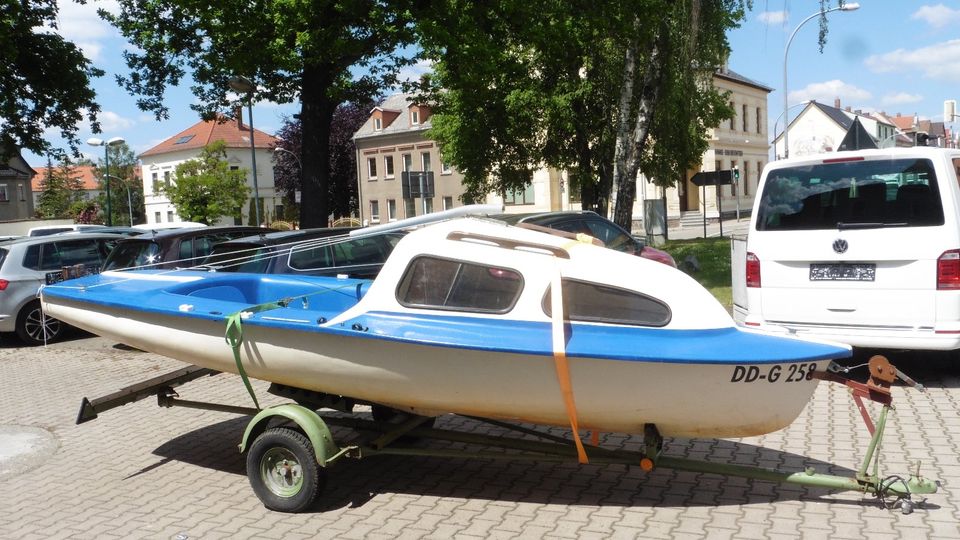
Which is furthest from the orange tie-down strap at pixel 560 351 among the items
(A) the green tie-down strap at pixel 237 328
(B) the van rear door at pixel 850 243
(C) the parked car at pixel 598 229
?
(C) the parked car at pixel 598 229

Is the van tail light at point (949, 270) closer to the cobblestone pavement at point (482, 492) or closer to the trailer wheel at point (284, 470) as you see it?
the cobblestone pavement at point (482, 492)

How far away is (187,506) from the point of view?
5.79 m

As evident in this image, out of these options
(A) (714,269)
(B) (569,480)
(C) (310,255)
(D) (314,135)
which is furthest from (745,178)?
(B) (569,480)

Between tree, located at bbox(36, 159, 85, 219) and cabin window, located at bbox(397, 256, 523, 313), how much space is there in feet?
298

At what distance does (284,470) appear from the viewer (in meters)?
5.65

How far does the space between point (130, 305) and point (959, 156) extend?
7.37 meters

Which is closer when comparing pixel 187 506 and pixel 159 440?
pixel 187 506

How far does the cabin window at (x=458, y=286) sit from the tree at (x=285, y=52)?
37.0ft

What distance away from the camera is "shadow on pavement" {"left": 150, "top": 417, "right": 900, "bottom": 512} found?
17.9ft

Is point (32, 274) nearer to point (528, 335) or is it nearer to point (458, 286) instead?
point (458, 286)

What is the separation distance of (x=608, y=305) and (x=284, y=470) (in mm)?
2408

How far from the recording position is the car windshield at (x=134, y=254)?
38.8 ft

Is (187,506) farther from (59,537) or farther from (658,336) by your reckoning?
(658,336)

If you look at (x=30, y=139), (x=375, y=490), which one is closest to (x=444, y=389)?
(x=375, y=490)
